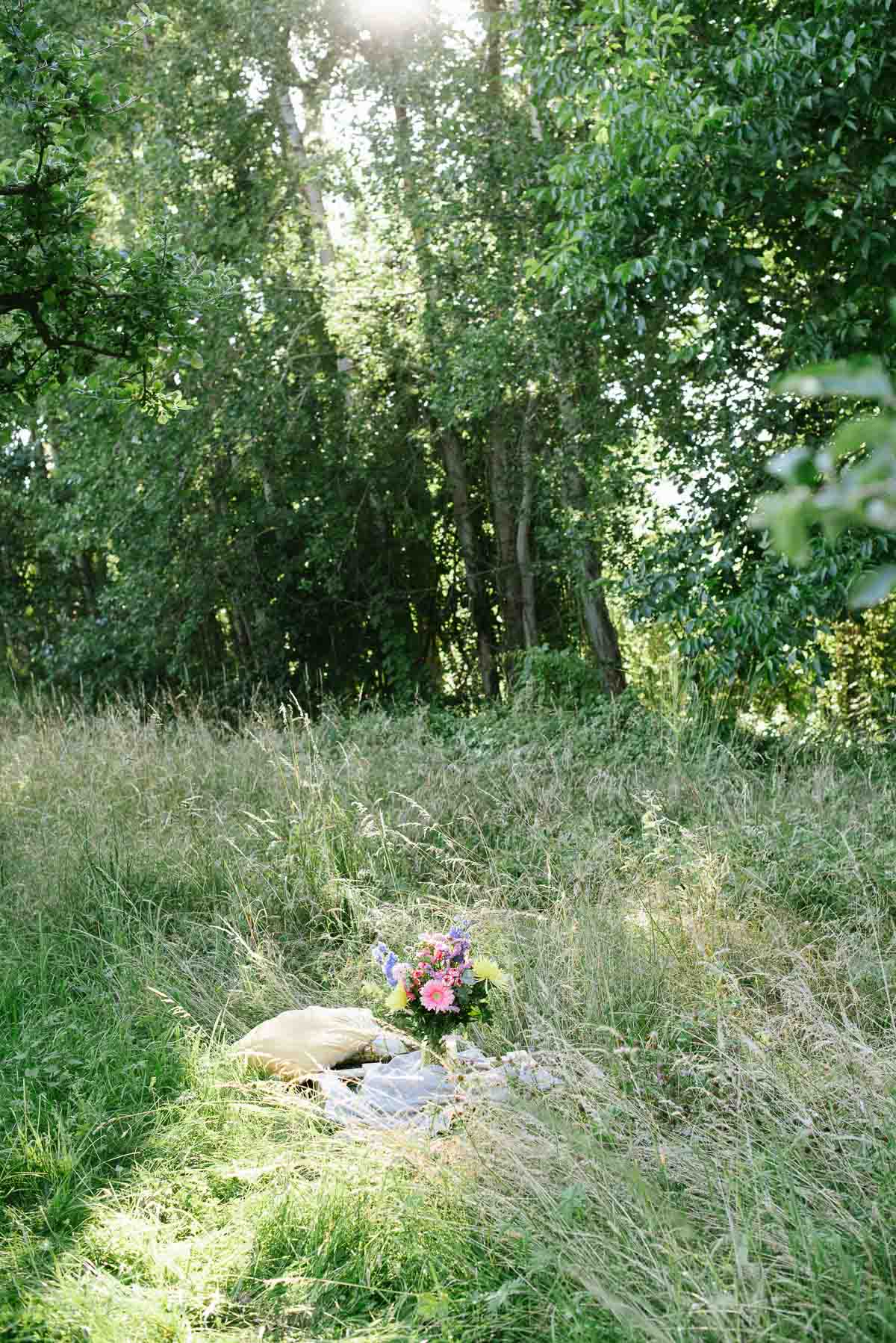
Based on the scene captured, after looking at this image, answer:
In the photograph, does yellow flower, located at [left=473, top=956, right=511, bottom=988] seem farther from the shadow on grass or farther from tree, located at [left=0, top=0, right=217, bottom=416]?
tree, located at [left=0, top=0, right=217, bottom=416]

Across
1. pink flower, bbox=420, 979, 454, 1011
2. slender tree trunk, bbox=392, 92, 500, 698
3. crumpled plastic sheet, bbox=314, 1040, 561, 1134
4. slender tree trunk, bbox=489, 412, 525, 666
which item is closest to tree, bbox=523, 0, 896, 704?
pink flower, bbox=420, 979, 454, 1011

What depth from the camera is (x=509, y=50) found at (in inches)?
299

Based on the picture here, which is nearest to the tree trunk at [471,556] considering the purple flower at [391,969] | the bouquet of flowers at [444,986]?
the purple flower at [391,969]

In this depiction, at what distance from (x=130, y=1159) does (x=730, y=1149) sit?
164 cm

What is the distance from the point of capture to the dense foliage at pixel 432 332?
5664 millimetres

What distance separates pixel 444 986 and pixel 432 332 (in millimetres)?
7175

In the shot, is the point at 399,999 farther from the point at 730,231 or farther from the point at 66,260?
the point at 730,231

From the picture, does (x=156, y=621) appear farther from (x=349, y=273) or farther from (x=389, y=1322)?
(x=389, y=1322)

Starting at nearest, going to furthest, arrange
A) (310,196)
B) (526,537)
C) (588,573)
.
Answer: (588,573), (526,537), (310,196)

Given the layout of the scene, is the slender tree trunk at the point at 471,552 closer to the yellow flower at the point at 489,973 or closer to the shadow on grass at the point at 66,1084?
the shadow on grass at the point at 66,1084

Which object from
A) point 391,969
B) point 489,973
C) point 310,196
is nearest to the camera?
point 489,973

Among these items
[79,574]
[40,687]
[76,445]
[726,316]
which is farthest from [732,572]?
[79,574]

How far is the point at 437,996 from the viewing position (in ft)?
12.5

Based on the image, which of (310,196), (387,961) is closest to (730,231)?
(387,961)
